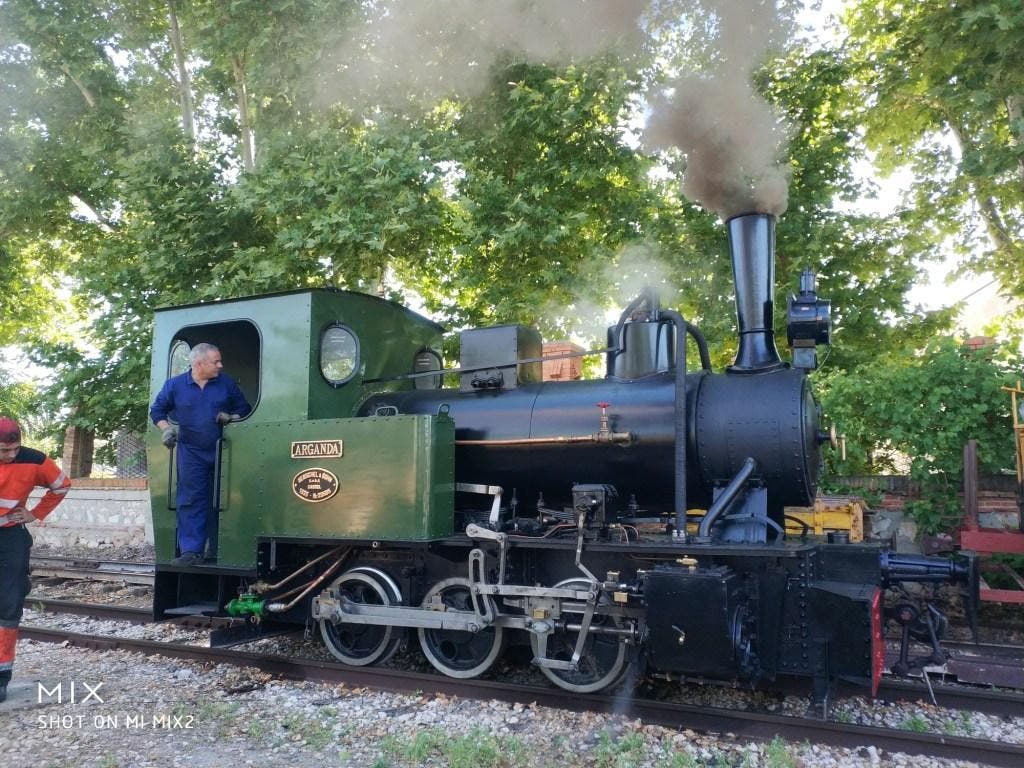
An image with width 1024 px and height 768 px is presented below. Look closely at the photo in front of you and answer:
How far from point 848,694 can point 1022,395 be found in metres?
4.38

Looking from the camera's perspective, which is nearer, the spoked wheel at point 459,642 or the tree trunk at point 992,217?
the spoked wheel at point 459,642

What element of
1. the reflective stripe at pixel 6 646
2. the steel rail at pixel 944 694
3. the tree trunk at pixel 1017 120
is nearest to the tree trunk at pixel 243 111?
the reflective stripe at pixel 6 646

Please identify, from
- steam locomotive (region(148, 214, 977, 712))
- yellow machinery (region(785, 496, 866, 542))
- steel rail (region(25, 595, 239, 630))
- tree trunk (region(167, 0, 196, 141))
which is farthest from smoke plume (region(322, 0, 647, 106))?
→ steel rail (region(25, 595, 239, 630))

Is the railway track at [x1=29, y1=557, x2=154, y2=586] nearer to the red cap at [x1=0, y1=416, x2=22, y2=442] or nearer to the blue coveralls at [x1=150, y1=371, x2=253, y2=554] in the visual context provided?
the blue coveralls at [x1=150, y1=371, x2=253, y2=554]

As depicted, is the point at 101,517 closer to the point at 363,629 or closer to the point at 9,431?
the point at 9,431

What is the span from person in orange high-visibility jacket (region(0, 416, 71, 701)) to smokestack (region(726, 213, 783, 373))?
177 inches

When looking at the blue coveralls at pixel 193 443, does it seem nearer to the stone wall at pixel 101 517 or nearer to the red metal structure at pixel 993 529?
the red metal structure at pixel 993 529

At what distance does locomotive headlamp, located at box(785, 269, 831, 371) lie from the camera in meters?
4.79

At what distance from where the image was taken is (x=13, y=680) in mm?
5242

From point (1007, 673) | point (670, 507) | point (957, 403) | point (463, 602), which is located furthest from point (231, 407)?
point (957, 403)

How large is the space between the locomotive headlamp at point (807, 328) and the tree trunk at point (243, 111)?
856 centimetres

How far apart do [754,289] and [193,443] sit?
13.2 ft

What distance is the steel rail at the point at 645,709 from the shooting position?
3773 mm

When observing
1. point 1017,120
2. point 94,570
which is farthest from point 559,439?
point 94,570
